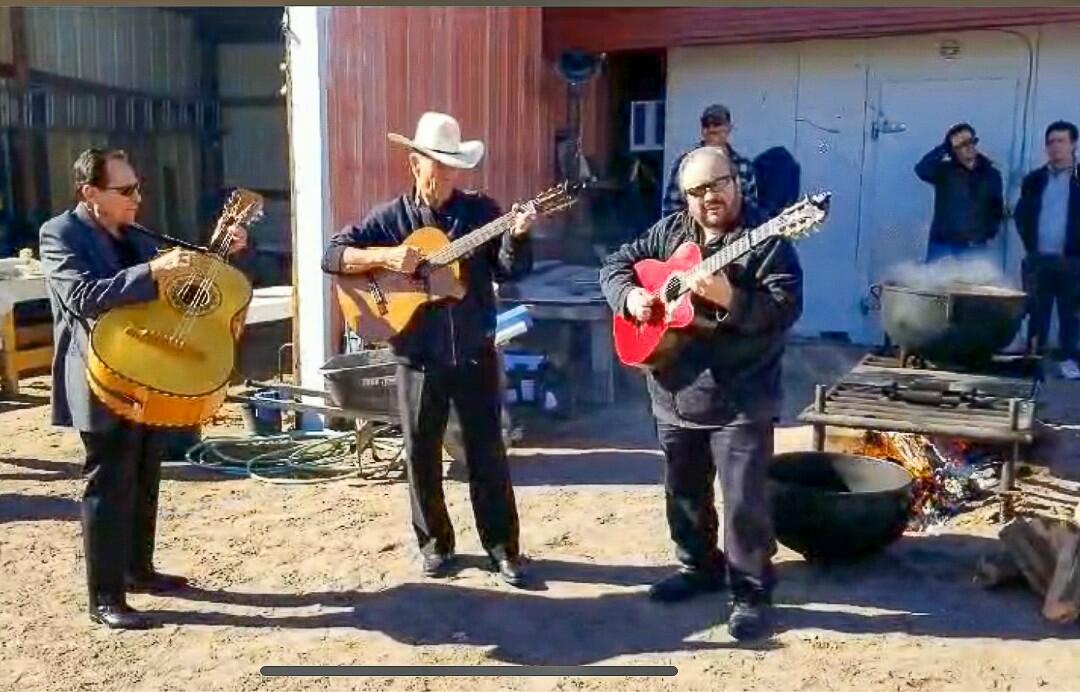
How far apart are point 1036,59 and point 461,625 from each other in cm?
655

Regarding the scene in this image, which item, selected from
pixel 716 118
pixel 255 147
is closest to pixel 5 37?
pixel 255 147

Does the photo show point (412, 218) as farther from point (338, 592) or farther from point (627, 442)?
point (627, 442)

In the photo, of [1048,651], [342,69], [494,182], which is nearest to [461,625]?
[1048,651]

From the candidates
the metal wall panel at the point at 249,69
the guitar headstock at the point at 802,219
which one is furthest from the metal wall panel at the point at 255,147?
the guitar headstock at the point at 802,219

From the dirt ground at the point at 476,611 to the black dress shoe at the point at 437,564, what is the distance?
0.05 meters

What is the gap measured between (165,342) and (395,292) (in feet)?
2.80

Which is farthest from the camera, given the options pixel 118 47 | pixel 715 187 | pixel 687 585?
pixel 118 47

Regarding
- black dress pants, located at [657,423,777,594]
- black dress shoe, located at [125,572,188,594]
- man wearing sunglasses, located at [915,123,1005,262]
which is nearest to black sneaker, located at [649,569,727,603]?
black dress pants, located at [657,423,777,594]

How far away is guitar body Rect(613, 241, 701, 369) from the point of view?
148 inches

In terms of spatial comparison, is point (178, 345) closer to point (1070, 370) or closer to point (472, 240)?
point (472, 240)

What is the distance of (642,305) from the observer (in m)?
3.83

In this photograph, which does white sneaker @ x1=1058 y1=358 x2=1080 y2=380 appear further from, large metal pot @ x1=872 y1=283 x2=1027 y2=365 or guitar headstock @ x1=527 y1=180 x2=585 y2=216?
guitar headstock @ x1=527 y1=180 x2=585 y2=216

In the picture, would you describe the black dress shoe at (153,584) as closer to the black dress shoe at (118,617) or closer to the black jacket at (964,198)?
the black dress shoe at (118,617)

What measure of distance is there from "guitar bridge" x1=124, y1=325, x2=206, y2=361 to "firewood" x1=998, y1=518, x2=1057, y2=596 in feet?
10.0
